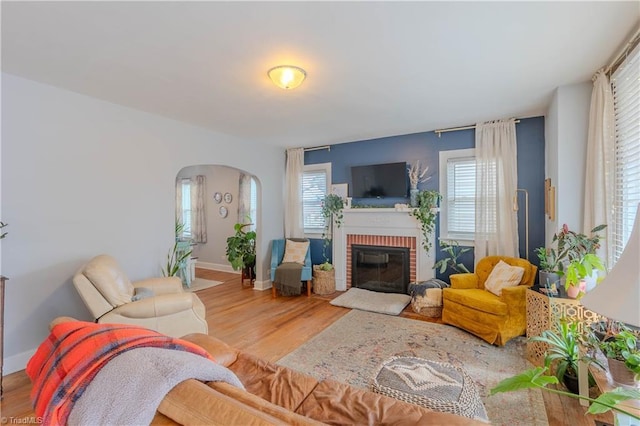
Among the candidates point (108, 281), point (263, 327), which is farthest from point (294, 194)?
point (108, 281)

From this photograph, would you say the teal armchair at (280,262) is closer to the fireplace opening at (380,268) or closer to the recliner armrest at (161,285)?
the fireplace opening at (380,268)

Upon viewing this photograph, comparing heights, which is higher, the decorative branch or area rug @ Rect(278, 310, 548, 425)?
the decorative branch

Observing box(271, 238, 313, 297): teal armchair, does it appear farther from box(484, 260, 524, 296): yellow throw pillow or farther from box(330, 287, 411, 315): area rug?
box(484, 260, 524, 296): yellow throw pillow

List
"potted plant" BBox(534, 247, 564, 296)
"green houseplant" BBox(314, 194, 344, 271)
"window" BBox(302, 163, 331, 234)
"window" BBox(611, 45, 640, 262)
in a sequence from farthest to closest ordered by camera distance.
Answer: "window" BBox(302, 163, 331, 234) → "green houseplant" BBox(314, 194, 344, 271) → "potted plant" BBox(534, 247, 564, 296) → "window" BBox(611, 45, 640, 262)

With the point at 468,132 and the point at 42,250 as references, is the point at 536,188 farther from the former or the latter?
the point at 42,250

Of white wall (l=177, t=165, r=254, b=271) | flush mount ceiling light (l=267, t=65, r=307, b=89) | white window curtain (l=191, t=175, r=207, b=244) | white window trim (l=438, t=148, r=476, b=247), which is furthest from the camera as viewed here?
white window curtain (l=191, t=175, r=207, b=244)

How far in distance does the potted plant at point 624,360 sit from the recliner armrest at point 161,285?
11.2 ft

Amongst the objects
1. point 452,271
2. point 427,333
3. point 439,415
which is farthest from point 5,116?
point 452,271

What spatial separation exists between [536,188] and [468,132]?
1156 mm

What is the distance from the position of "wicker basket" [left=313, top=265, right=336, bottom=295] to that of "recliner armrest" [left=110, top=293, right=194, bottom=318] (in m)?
2.55

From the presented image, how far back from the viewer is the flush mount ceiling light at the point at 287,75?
234cm

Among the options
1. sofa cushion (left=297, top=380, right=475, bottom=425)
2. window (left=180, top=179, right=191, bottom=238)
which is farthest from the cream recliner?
window (left=180, top=179, right=191, bottom=238)

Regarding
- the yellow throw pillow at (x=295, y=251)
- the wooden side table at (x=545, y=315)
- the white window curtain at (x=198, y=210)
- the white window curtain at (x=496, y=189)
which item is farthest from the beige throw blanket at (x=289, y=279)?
the white window curtain at (x=198, y=210)

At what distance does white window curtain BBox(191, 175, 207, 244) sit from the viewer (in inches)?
289
